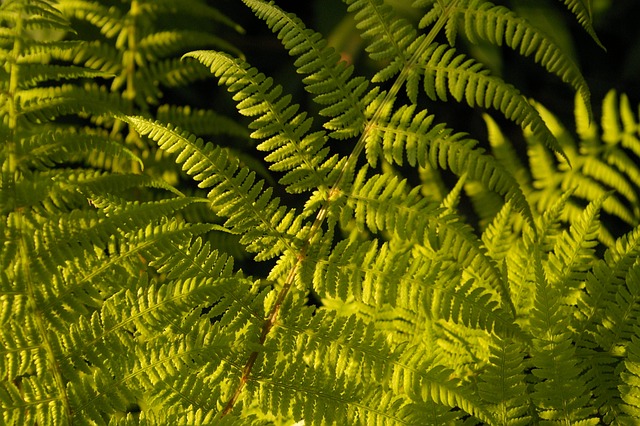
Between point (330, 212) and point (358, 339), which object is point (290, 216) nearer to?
point (330, 212)

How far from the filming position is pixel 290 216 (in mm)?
1114

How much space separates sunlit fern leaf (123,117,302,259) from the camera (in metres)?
1.08

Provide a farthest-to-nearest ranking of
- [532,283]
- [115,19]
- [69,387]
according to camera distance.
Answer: [115,19], [532,283], [69,387]

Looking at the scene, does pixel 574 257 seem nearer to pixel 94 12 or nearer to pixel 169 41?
pixel 169 41

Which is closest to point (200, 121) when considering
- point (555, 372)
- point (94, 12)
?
point (94, 12)

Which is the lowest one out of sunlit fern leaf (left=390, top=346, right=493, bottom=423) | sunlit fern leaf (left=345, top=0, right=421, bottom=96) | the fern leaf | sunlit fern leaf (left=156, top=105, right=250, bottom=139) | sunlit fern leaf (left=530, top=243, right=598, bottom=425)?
sunlit fern leaf (left=156, top=105, right=250, bottom=139)

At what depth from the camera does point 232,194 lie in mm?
1090

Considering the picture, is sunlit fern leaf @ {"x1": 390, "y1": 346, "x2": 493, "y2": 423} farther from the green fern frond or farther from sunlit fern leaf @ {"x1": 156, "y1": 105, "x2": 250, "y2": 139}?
the green fern frond

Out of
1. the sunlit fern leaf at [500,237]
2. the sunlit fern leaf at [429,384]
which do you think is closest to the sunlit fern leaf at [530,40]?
the sunlit fern leaf at [500,237]

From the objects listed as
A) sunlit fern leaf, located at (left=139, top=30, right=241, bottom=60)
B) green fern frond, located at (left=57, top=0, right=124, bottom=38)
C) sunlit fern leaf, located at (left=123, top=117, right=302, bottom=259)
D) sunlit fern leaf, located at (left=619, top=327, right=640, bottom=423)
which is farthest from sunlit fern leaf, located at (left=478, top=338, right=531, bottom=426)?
green fern frond, located at (left=57, top=0, right=124, bottom=38)

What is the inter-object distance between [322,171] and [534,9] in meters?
1.56

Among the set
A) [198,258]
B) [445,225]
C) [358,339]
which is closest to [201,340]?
[198,258]

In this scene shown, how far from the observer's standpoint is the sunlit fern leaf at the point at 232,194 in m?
1.08

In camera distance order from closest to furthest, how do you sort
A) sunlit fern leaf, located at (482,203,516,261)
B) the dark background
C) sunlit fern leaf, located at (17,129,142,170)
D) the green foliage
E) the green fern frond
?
1. the green foliage
2. sunlit fern leaf, located at (17,129,142,170)
3. sunlit fern leaf, located at (482,203,516,261)
4. the green fern frond
5. the dark background
